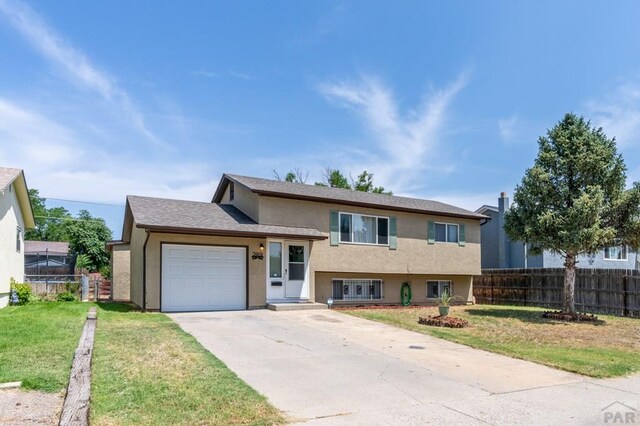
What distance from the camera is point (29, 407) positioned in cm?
495

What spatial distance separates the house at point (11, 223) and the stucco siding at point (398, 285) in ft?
34.5

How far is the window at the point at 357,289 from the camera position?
18.6 meters

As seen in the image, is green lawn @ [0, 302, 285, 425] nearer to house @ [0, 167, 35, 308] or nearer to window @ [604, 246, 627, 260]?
house @ [0, 167, 35, 308]

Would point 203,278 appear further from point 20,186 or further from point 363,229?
point 20,186

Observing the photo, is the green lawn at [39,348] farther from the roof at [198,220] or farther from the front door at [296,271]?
the front door at [296,271]

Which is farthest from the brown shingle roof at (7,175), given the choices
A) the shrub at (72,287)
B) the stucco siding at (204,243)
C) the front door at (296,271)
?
the front door at (296,271)

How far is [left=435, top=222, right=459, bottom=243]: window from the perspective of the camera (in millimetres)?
21000

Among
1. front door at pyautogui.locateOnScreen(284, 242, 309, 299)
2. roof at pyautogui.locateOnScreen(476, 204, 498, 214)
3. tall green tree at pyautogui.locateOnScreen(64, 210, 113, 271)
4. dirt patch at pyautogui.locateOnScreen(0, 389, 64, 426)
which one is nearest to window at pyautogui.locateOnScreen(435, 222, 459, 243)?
front door at pyautogui.locateOnScreen(284, 242, 309, 299)

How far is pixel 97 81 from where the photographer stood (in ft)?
52.0

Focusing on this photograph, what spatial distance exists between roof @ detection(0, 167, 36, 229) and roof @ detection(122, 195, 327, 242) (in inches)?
A: 139

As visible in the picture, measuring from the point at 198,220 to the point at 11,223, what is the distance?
24.2 feet

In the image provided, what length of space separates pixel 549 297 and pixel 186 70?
17559 millimetres

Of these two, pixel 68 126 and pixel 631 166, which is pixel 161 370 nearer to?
pixel 631 166

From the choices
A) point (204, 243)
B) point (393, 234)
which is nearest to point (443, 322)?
point (393, 234)
